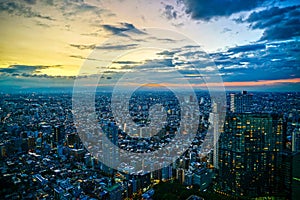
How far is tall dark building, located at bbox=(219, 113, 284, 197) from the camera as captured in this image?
13.3 ft

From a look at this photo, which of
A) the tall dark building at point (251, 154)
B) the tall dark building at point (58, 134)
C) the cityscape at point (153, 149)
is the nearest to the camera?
the cityscape at point (153, 149)

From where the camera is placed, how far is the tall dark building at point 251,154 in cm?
405

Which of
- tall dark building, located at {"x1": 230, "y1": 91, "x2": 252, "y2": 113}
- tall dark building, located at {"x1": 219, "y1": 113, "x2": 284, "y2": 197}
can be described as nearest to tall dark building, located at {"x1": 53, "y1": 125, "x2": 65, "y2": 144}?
tall dark building, located at {"x1": 219, "y1": 113, "x2": 284, "y2": 197}

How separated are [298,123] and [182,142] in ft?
8.79

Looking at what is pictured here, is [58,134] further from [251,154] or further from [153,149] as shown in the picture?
[251,154]

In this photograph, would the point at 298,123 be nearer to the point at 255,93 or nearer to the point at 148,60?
the point at 255,93

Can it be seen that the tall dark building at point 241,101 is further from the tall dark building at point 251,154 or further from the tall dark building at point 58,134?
the tall dark building at point 58,134

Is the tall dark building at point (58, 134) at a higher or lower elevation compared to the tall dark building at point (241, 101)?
lower

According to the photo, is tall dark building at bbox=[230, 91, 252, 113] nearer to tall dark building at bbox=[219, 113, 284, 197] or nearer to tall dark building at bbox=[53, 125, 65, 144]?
tall dark building at bbox=[219, 113, 284, 197]

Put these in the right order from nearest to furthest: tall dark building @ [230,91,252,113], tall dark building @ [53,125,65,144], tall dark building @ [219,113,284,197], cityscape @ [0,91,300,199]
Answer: cityscape @ [0,91,300,199], tall dark building @ [219,113,284,197], tall dark building @ [53,125,65,144], tall dark building @ [230,91,252,113]

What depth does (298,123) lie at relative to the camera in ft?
14.5

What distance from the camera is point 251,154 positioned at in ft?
13.9

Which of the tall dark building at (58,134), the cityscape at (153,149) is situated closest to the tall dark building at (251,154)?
the cityscape at (153,149)

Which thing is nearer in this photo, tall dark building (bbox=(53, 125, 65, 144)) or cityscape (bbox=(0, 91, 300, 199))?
cityscape (bbox=(0, 91, 300, 199))
